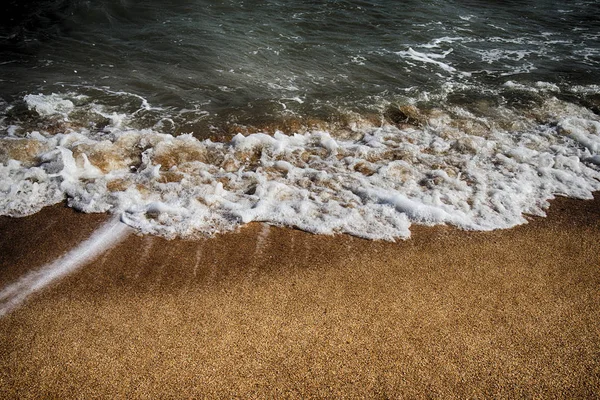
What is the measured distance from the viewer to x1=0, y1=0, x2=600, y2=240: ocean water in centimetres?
451

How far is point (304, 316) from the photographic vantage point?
125 inches

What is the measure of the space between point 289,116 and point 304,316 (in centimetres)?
431

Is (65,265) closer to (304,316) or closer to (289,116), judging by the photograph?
(304,316)

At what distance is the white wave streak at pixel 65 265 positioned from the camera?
10.8 ft

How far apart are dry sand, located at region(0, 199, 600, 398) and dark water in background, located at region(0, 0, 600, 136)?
3.09m

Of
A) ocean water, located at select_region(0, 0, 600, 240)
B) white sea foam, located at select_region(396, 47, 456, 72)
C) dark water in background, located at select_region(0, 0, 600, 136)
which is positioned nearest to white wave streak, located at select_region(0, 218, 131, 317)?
ocean water, located at select_region(0, 0, 600, 240)

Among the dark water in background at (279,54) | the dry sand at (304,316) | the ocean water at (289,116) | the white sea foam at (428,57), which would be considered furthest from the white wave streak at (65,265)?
the white sea foam at (428,57)

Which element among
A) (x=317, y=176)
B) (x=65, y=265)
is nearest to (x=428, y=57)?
(x=317, y=176)

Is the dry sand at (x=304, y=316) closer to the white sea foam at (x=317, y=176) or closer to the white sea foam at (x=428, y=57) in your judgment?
the white sea foam at (x=317, y=176)

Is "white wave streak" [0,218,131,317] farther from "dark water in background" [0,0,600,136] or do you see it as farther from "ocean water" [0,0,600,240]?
"dark water in background" [0,0,600,136]

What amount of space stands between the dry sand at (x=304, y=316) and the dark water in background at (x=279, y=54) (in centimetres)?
309

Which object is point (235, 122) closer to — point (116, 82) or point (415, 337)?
point (116, 82)

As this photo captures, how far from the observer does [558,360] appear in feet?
9.59

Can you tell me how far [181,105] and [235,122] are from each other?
1.21m
